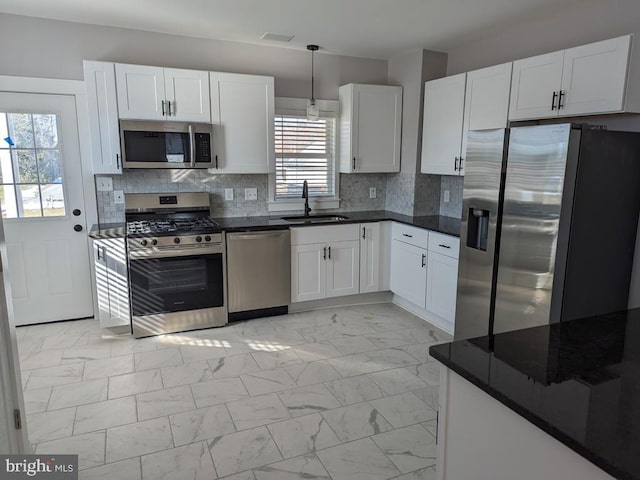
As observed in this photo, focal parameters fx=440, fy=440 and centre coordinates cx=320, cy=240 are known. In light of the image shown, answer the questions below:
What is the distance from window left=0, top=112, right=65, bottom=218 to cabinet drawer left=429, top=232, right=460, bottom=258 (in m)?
3.34

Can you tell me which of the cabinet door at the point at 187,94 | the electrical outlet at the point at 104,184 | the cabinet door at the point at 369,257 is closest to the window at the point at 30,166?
the electrical outlet at the point at 104,184

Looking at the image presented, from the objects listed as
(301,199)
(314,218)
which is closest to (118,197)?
(301,199)

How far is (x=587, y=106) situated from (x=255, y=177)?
9.59 ft

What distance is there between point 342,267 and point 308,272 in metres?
0.36

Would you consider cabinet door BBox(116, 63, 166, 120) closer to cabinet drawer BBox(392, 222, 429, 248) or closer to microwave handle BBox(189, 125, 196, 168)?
microwave handle BBox(189, 125, 196, 168)

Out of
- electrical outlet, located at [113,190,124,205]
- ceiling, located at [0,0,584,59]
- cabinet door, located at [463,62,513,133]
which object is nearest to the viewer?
ceiling, located at [0,0,584,59]

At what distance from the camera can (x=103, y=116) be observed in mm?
3668

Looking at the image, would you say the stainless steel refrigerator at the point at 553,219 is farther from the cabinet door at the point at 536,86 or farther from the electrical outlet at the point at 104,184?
the electrical outlet at the point at 104,184

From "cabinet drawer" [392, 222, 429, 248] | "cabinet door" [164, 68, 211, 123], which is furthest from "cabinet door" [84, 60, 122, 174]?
"cabinet drawer" [392, 222, 429, 248]

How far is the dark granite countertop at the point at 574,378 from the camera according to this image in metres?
0.95

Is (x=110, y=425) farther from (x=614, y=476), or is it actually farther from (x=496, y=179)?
(x=496, y=179)

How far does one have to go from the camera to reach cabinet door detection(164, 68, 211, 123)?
150 inches

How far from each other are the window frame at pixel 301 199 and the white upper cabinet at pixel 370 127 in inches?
4.2

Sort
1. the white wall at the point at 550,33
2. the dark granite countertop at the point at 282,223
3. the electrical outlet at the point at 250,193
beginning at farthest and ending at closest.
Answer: the electrical outlet at the point at 250,193 → the dark granite countertop at the point at 282,223 → the white wall at the point at 550,33
